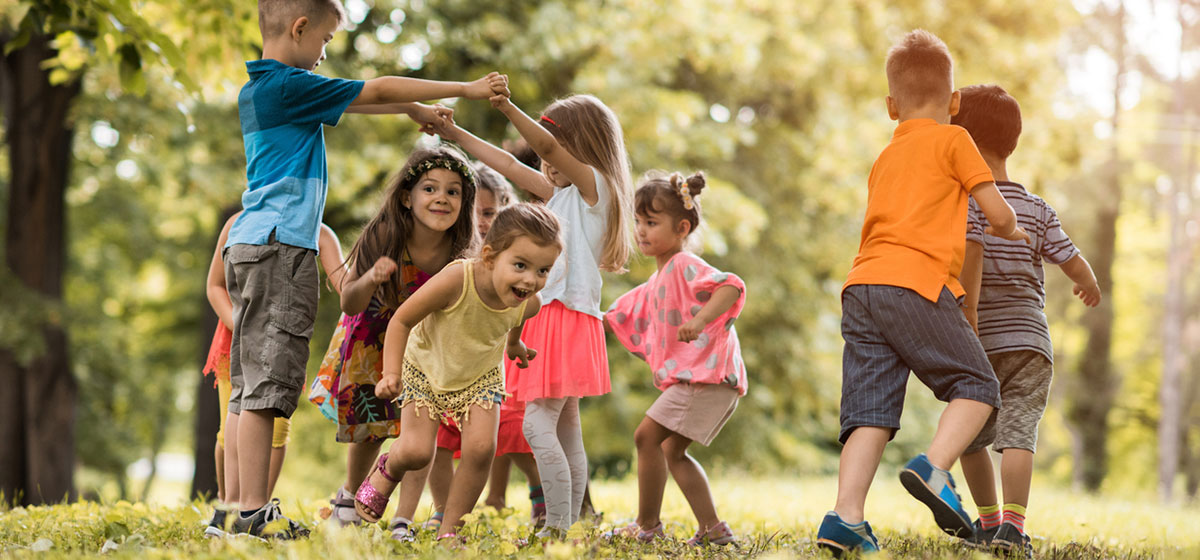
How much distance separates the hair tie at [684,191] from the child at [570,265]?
0.24 metres

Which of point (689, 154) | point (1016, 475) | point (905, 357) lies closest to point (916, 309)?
point (905, 357)

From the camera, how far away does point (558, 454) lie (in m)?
4.04

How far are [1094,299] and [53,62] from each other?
24.0ft

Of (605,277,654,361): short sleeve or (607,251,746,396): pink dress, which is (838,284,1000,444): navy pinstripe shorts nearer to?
(607,251,746,396): pink dress

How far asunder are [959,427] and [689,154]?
9.69 m

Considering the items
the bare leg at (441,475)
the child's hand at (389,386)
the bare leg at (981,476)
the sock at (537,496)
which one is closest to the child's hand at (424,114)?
Answer: the child's hand at (389,386)

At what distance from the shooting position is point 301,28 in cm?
377

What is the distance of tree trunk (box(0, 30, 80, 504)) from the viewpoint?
1000cm

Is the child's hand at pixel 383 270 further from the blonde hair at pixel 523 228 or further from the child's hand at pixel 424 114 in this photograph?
the child's hand at pixel 424 114

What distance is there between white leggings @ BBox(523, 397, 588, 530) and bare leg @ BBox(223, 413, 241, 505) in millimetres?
1199

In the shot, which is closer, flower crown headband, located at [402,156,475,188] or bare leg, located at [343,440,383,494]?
flower crown headband, located at [402,156,475,188]

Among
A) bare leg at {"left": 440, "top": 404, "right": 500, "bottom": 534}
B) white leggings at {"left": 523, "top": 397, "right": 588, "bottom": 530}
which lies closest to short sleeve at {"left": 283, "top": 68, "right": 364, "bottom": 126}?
bare leg at {"left": 440, "top": 404, "right": 500, "bottom": 534}

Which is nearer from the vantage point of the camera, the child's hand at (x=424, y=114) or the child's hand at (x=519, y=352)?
the child's hand at (x=519, y=352)

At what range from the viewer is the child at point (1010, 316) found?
157 inches
